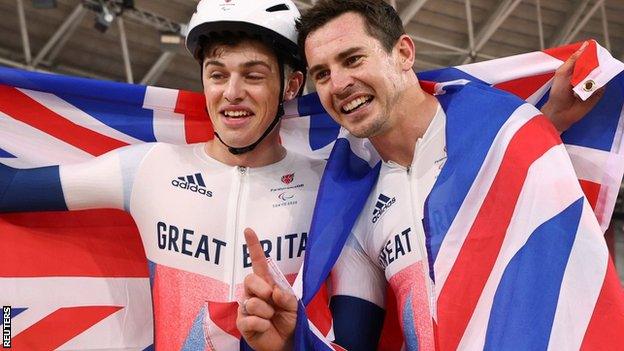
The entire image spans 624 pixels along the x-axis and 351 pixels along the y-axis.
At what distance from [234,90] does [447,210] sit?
969 millimetres

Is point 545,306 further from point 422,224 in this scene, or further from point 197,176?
point 197,176

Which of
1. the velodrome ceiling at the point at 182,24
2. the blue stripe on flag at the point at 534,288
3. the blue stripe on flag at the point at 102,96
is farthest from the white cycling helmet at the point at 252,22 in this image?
the velodrome ceiling at the point at 182,24

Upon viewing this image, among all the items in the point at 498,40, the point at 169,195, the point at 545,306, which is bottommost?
the point at 545,306

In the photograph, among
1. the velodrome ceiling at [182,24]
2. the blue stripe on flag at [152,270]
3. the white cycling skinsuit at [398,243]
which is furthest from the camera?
the velodrome ceiling at [182,24]

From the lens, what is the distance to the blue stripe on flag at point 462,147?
8.93 feet

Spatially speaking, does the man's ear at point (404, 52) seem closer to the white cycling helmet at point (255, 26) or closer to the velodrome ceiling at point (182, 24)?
the white cycling helmet at point (255, 26)

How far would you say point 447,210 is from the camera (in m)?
2.73

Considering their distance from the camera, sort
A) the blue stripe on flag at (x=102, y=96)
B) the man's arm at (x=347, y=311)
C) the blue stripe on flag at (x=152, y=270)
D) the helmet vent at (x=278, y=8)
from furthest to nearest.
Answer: the blue stripe on flag at (x=102, y=96) → the helmet vent at (x=278, y=8) → the blue stripe on flag at (x=152, y=270) → the man's arm at (x=347, y=311)

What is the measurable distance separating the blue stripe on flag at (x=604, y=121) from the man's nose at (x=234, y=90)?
129 centimetres

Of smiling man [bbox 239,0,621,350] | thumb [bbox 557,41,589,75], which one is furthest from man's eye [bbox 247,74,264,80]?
thumb [bbox 557,41,589,75]

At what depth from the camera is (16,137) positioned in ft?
11.6

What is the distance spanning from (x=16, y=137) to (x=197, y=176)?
2.75ft

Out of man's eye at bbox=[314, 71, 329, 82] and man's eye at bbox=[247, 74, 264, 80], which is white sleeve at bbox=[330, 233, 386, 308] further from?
man's eye at bbox=[247, 74, 264, 80]

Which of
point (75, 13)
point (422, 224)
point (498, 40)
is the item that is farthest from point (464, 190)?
point (498, 40)
